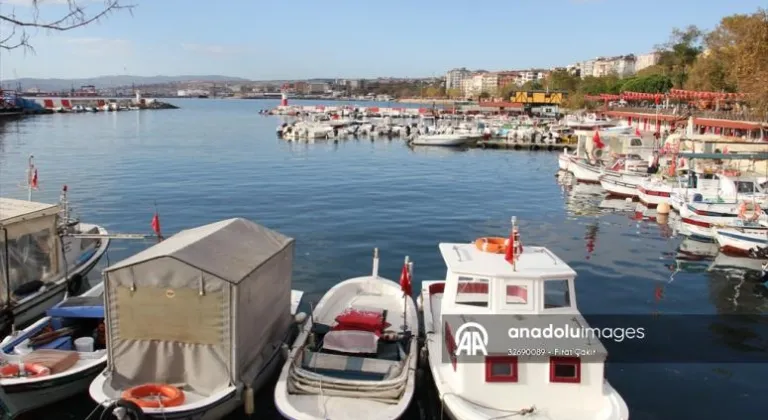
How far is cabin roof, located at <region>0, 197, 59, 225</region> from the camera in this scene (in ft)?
47.8

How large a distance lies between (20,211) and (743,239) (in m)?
24.5

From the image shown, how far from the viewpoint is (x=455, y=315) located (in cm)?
1114

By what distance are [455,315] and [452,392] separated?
136 centimetres

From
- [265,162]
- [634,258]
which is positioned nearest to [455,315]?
[634,258]

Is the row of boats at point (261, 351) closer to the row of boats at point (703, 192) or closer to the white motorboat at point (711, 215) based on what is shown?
the row of boats at point (703, 192)

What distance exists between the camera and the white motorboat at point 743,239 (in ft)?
77.6

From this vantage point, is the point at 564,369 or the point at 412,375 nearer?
the point at 564,369

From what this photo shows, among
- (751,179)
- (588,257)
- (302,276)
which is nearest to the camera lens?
(302,276)

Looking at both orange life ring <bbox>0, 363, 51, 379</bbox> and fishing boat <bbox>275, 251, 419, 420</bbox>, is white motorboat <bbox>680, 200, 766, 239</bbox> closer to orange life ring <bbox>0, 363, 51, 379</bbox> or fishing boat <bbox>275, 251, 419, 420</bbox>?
fishing boat <bbox>275, 251, 419, 420</bbox>

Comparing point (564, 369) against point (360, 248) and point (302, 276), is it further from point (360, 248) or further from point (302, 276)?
point (360, 248)

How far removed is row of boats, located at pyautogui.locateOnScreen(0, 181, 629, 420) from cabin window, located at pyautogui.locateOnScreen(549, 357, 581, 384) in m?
0.02

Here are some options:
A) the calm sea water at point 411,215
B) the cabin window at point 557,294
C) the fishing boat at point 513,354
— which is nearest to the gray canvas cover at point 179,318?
the calm sea water at point 411,215

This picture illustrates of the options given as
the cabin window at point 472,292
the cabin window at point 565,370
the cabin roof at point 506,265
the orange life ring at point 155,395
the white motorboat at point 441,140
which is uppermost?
the white motorboat at point 441,140

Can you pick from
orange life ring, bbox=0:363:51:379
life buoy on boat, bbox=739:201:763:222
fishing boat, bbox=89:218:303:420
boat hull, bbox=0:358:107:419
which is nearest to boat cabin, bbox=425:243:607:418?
fishing boat, bbox=89:218:303:420
